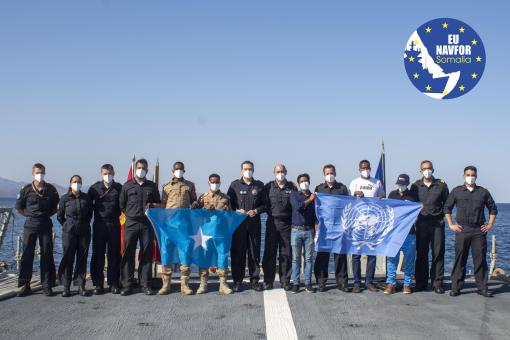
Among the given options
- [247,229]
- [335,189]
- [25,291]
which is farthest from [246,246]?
[25,291]

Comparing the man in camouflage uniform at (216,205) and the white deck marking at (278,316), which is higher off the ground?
the man in camouflage uniform at (216,205)

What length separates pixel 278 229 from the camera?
30.1 ft

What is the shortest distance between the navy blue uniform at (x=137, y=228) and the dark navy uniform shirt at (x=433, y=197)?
179 inches

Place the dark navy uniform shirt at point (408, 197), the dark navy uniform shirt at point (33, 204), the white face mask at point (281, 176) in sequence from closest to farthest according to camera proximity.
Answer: the dark navy uniform shirt at point (33, 204) → the white face mask at point (281, 176) → the dark navy uniform shirt at point (408, 197)

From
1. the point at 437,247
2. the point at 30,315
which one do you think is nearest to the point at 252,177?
the point at 437,247

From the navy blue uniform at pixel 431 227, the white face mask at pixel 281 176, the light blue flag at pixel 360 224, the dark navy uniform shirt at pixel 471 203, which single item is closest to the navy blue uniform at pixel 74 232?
the white face mask at pixel 281 176

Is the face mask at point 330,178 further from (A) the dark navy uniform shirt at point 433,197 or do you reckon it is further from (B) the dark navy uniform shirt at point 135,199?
(B) the dark navy uniform shirt at point 135,199

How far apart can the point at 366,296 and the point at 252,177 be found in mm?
2758

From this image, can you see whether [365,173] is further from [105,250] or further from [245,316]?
[105,250]

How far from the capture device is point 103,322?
7016mm

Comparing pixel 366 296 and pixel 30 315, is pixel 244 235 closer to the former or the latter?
pixel 366 296

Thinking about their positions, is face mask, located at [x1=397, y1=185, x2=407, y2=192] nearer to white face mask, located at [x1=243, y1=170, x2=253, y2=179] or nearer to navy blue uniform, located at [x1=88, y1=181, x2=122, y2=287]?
white face mask, located at [x1=243, y1=170, x2=253, y2=179]

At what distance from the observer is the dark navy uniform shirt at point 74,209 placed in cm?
862

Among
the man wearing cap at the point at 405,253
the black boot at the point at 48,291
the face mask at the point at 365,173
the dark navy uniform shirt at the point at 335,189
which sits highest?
the face mask at the point at 365,173
